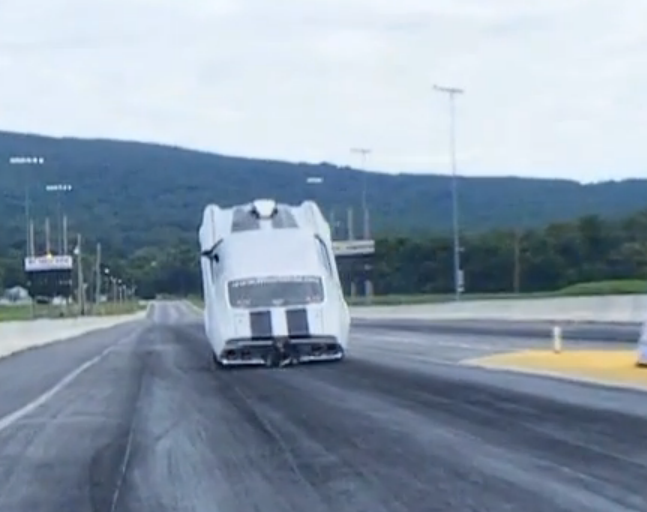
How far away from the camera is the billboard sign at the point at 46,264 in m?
98.3

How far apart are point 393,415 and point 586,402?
10.3ft

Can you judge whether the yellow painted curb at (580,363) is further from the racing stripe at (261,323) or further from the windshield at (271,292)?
the racing stripe at (261,323)

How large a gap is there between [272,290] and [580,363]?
8643 millimetres

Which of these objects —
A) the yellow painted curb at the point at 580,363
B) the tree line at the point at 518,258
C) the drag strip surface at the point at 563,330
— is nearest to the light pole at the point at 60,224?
the tree line at the point at 518,258

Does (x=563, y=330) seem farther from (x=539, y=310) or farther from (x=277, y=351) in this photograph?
(x=539, y=310)

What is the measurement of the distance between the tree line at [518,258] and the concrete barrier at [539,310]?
1824 cm

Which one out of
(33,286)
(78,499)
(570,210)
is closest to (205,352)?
(78,499)

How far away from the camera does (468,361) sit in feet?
134

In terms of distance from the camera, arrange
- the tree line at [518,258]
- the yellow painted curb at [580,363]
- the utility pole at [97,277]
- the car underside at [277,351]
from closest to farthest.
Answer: the yellow painted curb at [580,363] → the car underside at [277,351] → the tree line at [518,258] → the utility pole at [97,277]

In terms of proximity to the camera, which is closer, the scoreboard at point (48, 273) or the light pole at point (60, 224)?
the scoreboard at point (48, 273)

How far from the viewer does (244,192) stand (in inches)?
7037

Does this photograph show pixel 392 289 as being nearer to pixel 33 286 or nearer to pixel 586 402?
pixel 33 286

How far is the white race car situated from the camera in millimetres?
41812

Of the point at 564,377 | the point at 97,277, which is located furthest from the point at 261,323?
the point at 97,277
